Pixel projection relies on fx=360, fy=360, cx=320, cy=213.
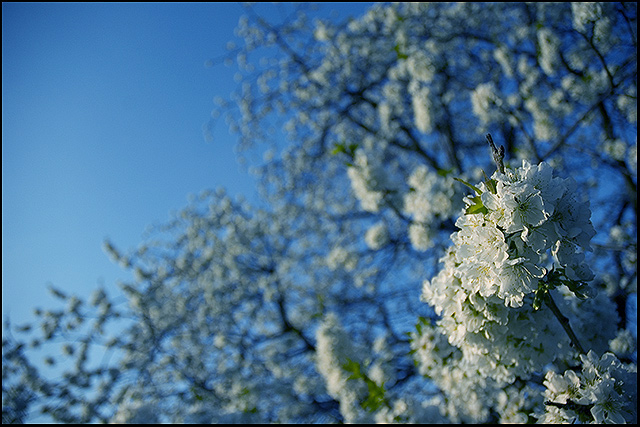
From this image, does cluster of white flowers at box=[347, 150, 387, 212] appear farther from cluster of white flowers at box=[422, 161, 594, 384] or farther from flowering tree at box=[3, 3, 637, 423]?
cluster of white flowers at box=[422, 161, 594, 384]

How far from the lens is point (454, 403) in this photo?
2.98 m

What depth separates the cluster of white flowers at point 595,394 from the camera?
140 cm

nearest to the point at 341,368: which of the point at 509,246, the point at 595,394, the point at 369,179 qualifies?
the point at 369,179

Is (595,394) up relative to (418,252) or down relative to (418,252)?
down

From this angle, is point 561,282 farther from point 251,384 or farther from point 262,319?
point 262,319

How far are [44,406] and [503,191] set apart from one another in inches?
297

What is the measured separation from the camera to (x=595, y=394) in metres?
1.39

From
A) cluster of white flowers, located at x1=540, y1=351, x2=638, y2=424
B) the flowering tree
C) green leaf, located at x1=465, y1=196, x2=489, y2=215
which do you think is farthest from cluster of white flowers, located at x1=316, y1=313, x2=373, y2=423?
green leaf, located at x1=465, y1=196, x2=489, y2=215

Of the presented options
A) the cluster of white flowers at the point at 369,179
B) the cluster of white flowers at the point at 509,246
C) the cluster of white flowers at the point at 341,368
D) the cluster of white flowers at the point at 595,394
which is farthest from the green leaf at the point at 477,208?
the cluster of white flowers at the point at 341,368

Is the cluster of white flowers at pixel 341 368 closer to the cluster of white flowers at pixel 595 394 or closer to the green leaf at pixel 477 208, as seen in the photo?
the cluster of white flowers at pixel 595 394

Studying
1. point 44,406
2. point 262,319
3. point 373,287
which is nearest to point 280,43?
point 373,287

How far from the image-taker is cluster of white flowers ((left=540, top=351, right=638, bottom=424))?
1.40 meters

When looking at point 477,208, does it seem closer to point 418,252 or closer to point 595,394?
point 595,394

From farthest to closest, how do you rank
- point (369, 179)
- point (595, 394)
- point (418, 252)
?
point (418, 252) → point (369, 179) → point (595, 394)
